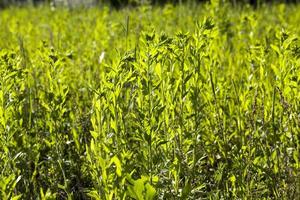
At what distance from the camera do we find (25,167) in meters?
2.11

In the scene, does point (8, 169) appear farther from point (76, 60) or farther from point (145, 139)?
point (76, 60)

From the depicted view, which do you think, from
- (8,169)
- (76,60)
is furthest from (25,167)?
(76,60)

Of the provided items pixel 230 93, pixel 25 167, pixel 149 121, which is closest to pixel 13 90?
pixel 25 167

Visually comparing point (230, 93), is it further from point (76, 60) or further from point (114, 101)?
point (76, 60)

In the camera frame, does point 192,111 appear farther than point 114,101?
Yes

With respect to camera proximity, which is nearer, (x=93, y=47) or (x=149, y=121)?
(x=149, y=121)

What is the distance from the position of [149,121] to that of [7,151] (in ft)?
1.80

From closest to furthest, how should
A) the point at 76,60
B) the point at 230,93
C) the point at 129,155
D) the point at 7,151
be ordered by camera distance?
1. the point at 129,155
2. the point at 7,151
3. the point at 230,93
4. the point at 76,60

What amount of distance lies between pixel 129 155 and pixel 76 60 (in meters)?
1.96

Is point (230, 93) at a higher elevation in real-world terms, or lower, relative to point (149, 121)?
lower

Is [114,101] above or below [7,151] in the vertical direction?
above

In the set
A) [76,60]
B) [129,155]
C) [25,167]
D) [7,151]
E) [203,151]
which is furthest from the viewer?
[76,60]

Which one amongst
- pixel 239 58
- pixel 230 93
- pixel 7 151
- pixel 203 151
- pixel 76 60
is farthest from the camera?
pixel 76 60

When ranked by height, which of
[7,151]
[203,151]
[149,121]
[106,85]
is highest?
[106,85]
